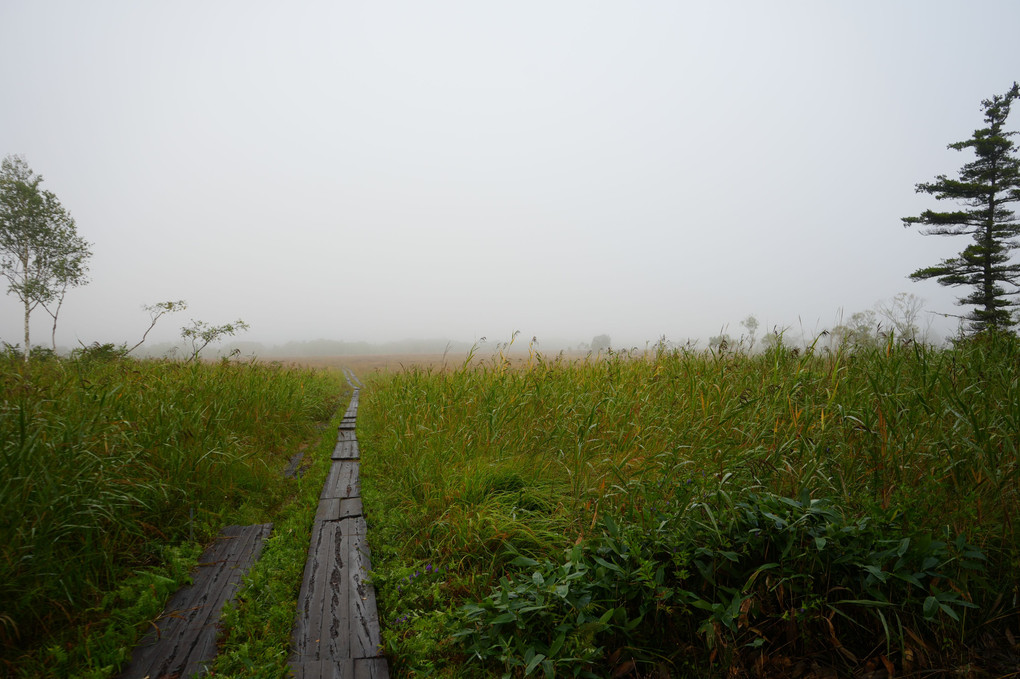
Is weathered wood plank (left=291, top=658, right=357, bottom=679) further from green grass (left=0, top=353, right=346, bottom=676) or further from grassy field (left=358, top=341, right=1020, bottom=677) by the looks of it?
green grass (left=0, top=353, right=346, bottom=676)

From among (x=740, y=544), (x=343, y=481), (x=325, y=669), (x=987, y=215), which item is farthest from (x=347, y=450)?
(x=987, y=215)

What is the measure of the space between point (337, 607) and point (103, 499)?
181 cm

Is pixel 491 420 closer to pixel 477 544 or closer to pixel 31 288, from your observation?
pixel 477 544

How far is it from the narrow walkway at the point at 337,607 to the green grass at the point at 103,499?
32.6 inches

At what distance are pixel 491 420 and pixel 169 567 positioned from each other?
2.73 m

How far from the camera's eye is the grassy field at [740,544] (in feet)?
6.87

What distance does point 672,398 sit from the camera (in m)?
4.40

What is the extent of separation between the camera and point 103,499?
276 cm

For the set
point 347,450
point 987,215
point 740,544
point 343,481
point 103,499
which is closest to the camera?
point 740,544

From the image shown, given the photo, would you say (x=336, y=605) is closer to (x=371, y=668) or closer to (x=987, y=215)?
(x=371, y=668)

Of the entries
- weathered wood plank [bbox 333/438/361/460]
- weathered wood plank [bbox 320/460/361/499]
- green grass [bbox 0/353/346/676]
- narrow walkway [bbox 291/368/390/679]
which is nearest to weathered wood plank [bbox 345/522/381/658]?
narrow walkway [bbox 291/368/390/679]

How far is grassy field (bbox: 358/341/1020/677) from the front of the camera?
2094 mm

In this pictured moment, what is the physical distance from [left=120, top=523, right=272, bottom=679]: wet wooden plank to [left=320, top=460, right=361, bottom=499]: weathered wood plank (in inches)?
40.7

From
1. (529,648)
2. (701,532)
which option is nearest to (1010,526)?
(701,532)
